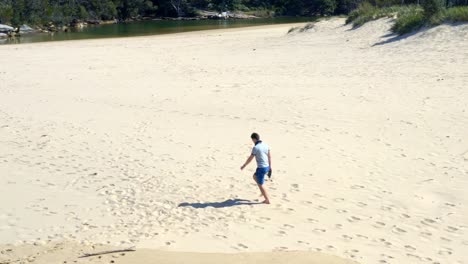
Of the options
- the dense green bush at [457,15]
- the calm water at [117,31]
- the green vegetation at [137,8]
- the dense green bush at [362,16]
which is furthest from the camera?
the green vegetation at [137,8]

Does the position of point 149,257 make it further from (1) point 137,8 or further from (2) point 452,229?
(1) point 137,8

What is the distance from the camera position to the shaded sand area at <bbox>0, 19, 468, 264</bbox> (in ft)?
26.0

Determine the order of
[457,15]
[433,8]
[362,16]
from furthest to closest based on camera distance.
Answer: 1. [362,16]
2. [433,8]
3. [457,15]

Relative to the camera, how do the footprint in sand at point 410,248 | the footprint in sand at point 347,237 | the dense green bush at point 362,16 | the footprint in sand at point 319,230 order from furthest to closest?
1. the dense green bush at point 362,16
2. the footprint in sand at point 319,230
3. the footprint in sand at point 347,237
4. the footprint in sand at point 410,248

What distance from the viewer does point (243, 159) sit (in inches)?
448

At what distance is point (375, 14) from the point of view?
3331 centimetres

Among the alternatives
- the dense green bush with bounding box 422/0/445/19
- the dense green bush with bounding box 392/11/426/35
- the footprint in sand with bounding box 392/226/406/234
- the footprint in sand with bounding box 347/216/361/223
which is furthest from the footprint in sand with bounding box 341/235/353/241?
the dense green bush with bounding box 422/0/445/19

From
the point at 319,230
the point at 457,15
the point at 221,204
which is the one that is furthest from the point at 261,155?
the point at 457,15

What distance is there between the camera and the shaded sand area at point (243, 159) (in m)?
7.91

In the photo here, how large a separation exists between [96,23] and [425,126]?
7085cm

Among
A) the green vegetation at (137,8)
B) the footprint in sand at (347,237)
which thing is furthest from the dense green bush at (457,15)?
the green vegetation at (137,8)

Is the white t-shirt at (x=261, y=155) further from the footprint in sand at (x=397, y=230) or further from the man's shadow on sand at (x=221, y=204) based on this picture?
the footprint in sand at (x=397, y=230)

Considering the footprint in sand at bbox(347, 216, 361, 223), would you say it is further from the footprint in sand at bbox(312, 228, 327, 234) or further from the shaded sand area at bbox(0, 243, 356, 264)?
the shaded sand area at bbox(0, 243, 356, 264)

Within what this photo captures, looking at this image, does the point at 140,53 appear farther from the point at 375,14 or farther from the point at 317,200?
the point at 317,200
